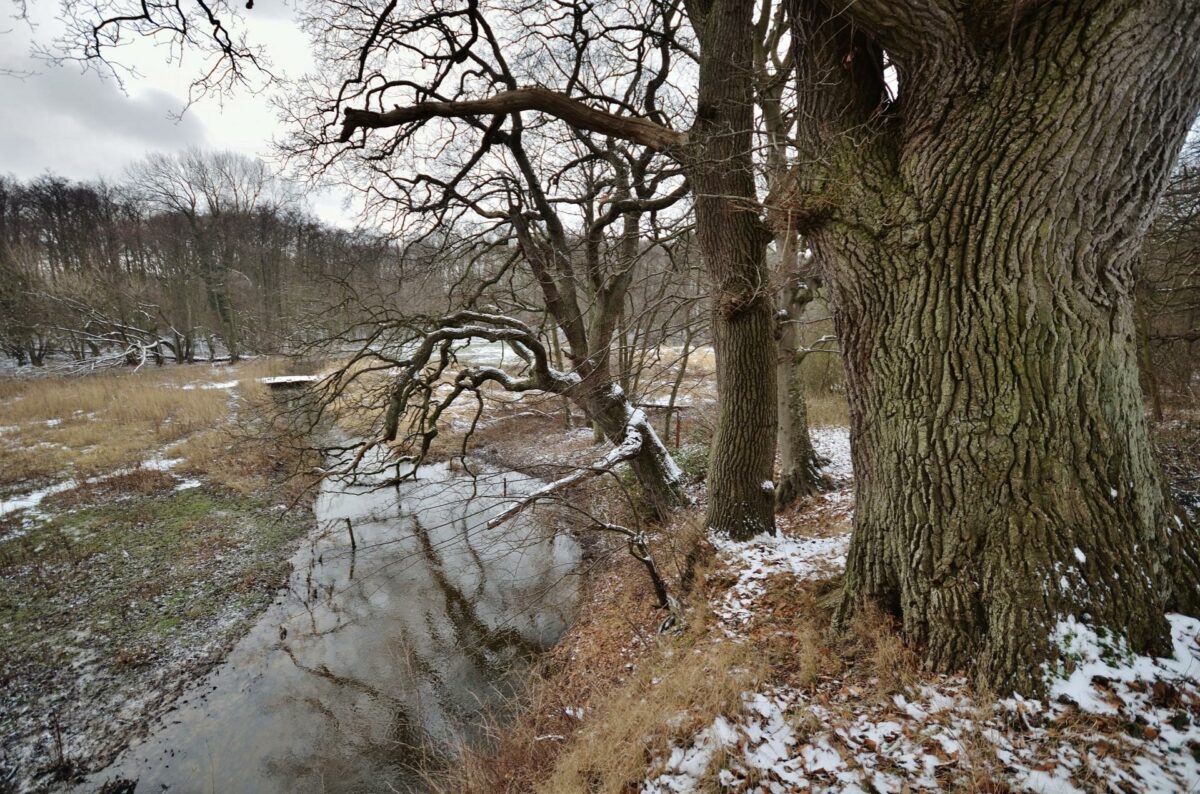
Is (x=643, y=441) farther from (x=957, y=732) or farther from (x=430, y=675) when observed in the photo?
(x=957, y=732)

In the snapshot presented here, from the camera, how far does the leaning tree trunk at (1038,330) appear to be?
2162 millimetres

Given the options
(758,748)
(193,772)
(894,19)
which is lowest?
(193,772)

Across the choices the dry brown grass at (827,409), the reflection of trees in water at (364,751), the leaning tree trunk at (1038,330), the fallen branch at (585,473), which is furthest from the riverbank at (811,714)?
the dry brown grass at (827,409)

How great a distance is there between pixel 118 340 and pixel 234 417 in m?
14.1

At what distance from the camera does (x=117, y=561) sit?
26.8ft

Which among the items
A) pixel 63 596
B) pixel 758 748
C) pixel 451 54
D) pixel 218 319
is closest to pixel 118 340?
pixel 218 319

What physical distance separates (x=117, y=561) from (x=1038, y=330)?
484 inches

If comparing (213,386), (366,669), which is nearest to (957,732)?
(366,669)

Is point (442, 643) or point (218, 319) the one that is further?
point (218, 319)

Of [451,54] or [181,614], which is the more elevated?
[451,54]

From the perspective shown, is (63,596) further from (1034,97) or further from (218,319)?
(218,319)

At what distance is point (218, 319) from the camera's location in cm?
3203

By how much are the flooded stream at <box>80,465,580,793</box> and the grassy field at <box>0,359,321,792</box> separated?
1.94 feet

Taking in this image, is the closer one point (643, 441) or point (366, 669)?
point (366, 669)
